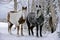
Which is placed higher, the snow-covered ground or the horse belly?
the horse belly

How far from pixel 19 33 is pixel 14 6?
219mm

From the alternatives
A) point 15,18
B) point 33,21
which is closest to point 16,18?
point 15,18

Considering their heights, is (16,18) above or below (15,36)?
above

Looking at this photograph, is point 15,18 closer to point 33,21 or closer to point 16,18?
point 16,18

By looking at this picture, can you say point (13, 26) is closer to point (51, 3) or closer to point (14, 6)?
point (14, 6)

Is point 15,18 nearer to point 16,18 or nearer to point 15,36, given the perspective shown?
point 16,18

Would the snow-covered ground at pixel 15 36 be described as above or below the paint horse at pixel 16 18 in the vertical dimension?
below

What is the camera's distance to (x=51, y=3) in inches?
66.8

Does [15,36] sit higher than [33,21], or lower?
lower

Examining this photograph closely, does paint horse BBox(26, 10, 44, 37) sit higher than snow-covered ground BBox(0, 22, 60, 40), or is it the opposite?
paint horse BBox(26, 10, 44, 37)

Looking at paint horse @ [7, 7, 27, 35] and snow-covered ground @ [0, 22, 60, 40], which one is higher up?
paint horse @ [7, 7, 27, 35]

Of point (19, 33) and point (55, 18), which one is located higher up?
point (55, 18)

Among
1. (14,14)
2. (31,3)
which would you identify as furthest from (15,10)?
(31,3)

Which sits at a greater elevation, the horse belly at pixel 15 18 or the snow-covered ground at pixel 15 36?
the horse belly at pixel 15 18
